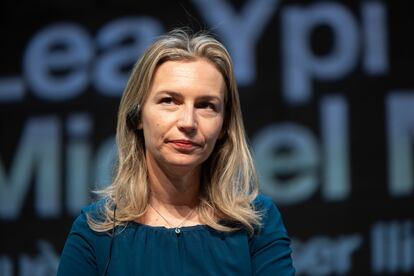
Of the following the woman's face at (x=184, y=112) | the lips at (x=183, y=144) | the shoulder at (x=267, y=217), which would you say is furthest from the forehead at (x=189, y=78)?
the shoulder at (x=267, y=217)

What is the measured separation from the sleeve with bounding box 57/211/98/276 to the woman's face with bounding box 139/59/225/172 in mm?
235

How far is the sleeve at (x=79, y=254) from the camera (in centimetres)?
159

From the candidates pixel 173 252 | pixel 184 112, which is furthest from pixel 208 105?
pixel 173 252

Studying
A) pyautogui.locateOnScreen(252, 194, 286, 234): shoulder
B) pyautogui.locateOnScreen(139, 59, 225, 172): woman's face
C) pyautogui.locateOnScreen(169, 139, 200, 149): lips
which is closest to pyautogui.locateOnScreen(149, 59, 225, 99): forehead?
pyautogui.locateOnScreen(139, 59, 225, 172): woman's face

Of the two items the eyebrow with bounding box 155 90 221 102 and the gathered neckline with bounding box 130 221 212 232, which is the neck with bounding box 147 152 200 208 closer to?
the gathered neckline with bounding box 130 221 212 232

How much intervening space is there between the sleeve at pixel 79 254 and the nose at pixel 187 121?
0.32 m

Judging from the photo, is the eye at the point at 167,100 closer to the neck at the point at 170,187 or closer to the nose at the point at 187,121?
the nose at the point at 187,121

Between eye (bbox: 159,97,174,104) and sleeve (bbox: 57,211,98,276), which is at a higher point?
eye (bbox: 159,97,174,104)

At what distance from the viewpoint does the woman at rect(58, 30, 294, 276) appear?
1607 mm

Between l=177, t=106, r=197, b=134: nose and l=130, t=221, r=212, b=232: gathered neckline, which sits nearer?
l=177, t=106, r=197, b=134: nose

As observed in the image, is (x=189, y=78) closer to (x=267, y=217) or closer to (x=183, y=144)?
(x=183, y=144)

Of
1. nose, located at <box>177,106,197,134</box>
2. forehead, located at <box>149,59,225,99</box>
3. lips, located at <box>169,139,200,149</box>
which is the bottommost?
lips, located at <box>169,139,200,149</box>

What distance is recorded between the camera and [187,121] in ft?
5.15

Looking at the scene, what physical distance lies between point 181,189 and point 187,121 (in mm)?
227
